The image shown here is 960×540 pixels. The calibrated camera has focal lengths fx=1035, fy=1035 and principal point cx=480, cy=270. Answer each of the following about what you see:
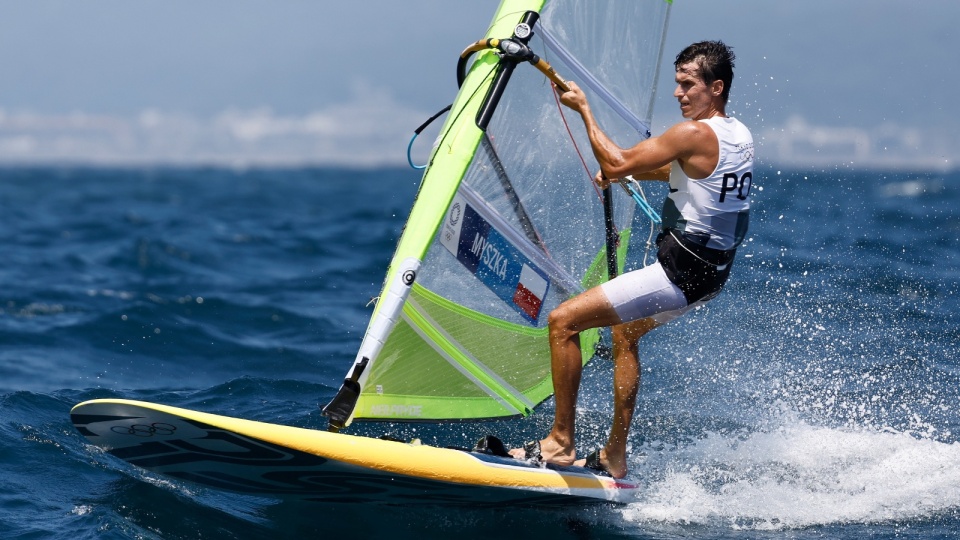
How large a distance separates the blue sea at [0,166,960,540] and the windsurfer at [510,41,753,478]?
2.86 feet

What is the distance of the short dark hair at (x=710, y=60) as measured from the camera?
4.77 m

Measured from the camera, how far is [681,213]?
4.92 metres

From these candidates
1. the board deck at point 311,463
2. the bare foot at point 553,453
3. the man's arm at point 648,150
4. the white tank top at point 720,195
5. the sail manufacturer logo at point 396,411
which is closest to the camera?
the board deck at point 311,463

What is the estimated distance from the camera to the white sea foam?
17.1 ft

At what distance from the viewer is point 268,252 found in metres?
16.5

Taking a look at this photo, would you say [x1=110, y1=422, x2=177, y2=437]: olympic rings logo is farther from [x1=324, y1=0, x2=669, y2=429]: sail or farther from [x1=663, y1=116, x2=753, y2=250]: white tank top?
[x1=663, y1=116, x2=753, y2=250]: white tank top

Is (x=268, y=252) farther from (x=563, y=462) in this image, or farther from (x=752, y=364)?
(x=563, y=462)

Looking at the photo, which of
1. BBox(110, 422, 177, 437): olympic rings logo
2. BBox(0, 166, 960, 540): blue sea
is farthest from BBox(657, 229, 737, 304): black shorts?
BBox(110, 422, 177, 437): olympic rings logo

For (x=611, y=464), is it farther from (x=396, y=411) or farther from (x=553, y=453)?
(x=396, y=411)

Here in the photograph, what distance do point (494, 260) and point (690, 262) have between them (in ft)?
3.45

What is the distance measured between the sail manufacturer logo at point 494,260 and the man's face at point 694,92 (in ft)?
3.81

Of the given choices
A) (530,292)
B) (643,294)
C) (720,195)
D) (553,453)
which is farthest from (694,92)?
(553,453)

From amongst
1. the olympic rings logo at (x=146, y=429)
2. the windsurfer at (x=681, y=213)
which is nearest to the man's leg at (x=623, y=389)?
the windsurfer at (x=681, y=213)

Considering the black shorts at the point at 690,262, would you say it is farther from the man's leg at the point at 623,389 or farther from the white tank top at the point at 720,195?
the man's leg at the point at 623,389
